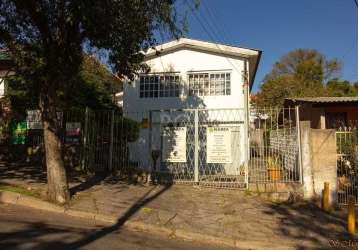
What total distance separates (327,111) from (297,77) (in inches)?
1123

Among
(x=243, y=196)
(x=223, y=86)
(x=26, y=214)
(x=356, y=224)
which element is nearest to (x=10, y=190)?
(x=26, y=214)

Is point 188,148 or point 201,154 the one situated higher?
point 188,148

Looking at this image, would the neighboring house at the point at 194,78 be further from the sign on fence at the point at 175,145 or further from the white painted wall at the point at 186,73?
the sign on fence at the point at 175,145

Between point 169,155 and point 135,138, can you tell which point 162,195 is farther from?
point 135,138

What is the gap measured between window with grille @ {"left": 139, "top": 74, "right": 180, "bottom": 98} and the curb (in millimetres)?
10786

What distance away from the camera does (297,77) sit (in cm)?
4772

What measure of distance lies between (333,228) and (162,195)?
14.2ft

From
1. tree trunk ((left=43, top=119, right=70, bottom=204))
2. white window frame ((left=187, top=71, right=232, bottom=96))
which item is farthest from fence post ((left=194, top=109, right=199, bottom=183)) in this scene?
white window frame ((left=187, top=71, right=232, bottom=96))

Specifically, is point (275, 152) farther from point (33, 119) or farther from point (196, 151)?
point (33, 119)

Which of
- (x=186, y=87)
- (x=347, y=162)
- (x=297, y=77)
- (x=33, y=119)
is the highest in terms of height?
(x=297, y=77)

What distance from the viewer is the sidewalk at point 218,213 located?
822cm

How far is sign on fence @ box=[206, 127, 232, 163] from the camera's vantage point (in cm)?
1224

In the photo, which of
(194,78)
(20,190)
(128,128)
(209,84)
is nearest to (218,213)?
(20,190)

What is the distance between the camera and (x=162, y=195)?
11234 mm
